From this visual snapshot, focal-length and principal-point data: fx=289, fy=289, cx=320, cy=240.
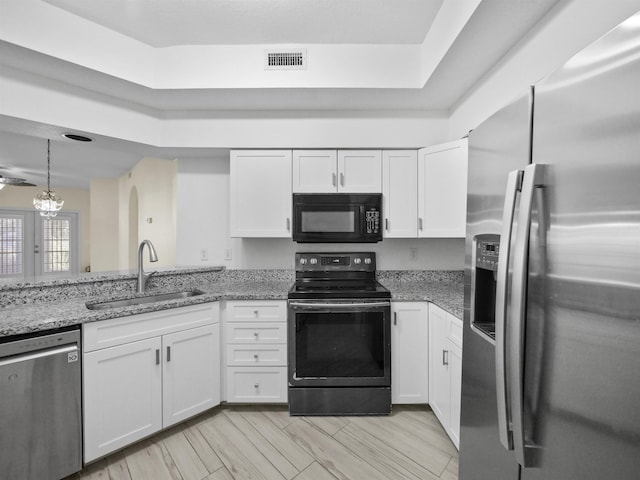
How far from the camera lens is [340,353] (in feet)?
6.95

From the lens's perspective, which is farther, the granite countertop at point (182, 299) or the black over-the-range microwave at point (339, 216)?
the black over-the-range microwave at point (339, 216)

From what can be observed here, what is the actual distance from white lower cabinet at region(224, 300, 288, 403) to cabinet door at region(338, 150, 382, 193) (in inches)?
45.0

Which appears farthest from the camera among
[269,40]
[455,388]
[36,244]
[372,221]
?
[36,244]

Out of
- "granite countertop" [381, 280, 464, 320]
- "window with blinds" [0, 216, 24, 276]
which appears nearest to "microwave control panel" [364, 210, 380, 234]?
"granite countertop" [381, 280, 464, 320]

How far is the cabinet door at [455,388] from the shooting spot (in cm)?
166

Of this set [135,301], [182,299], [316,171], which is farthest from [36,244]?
[316,171]

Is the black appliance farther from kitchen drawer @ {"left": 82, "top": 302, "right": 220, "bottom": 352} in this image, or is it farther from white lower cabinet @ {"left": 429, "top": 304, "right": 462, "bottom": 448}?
kitchen drawer @ {"left": 82, "top": 302, "right": 220, "bottom": 352}

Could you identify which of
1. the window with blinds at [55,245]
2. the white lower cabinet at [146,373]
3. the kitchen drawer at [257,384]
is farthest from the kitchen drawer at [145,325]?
the window with blinds at [55,245]

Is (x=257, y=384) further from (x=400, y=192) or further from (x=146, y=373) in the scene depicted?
(x=400, y=192)

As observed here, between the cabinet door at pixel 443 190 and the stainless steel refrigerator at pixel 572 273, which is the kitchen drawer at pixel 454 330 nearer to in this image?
the cabinet door at pixel 443 190

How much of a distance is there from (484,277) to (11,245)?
985 cm

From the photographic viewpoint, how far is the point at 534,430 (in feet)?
2.25

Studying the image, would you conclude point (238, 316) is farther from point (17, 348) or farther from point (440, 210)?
point (440, 210)

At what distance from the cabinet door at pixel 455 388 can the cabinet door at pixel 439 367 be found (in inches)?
1.9
